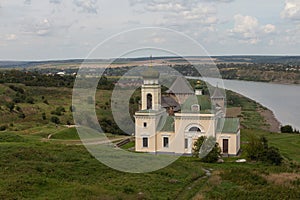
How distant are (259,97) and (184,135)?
81.1 metres

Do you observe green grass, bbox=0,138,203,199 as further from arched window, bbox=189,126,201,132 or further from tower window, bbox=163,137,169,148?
tower window, bbox=163,137,169,148

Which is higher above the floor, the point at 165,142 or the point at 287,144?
the point at 165,142

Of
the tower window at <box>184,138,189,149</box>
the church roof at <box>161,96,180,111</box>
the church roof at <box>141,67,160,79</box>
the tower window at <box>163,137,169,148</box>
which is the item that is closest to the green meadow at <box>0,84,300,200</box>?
the tower window at <box>184,138,189,149</box>

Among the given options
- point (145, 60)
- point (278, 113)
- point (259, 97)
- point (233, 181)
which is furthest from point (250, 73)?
point (233, 181)

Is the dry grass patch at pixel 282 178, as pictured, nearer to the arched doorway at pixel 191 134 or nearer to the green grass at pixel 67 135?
the arched doorway at pixel 191 134

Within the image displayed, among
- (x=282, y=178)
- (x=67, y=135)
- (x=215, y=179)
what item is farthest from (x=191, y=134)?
(x=67, y=135)

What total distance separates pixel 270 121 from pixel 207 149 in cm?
4350

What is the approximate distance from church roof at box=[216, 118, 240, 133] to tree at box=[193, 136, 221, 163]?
8.40 ft

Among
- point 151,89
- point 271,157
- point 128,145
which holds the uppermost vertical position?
point 151,89

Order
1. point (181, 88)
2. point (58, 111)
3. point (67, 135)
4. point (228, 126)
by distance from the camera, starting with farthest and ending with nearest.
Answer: point (181, 88) < point (58, 111) < point (67, 135) < point (228, 126)

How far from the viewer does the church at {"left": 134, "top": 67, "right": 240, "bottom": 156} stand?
34281mm

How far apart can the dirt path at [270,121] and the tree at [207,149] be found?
101 feet

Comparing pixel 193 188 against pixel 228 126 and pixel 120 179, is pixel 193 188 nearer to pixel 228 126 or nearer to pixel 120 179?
pixel 120 179

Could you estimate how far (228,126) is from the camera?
3566 cm
